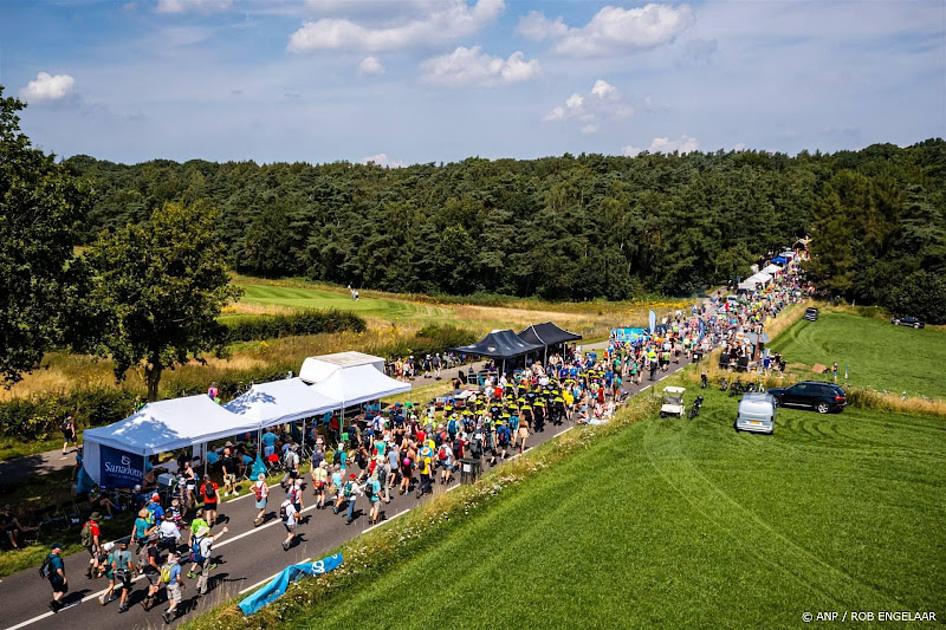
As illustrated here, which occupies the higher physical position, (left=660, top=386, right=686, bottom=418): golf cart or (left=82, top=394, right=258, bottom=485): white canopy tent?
(left=82, top=394, right=258, bottom=485): white canopy tent

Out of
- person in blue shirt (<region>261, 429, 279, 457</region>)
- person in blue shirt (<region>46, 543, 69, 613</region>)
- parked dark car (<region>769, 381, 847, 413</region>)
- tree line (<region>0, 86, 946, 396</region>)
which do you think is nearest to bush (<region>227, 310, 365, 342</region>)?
tree line (<region>0, 86, 946, 396</region>)

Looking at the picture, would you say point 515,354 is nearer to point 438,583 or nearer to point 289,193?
point 438,583

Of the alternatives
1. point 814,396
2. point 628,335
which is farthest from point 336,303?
point 814,396

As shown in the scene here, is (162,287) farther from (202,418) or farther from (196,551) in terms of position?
(196,551)

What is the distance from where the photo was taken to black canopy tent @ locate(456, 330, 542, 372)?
3238 centimetres

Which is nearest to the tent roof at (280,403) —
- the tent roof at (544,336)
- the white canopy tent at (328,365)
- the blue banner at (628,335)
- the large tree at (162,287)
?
the white canopy tent at (328,365)

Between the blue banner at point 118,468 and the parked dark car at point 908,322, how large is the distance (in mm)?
66505

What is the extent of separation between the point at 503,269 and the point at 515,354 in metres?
55.3

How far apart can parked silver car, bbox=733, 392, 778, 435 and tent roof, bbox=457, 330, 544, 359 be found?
11079 millimetres

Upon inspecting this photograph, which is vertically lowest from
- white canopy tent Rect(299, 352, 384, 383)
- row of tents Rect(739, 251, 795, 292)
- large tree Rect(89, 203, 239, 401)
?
white canopy tent Rect(299, 352, 384, 383)

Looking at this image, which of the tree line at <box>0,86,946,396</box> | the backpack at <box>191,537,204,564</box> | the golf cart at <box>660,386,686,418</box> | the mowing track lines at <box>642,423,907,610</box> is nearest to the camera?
the backpack at <box>191,537,204,564</box>

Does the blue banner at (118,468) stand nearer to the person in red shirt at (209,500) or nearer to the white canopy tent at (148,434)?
the white canopy tent at (148,434)

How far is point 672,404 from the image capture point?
2769cm

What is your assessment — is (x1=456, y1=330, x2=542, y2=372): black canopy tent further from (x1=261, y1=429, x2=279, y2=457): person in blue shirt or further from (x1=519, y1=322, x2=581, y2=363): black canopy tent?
(x1=261, y1=429, x2=279, y2=457): person in blue shirt
